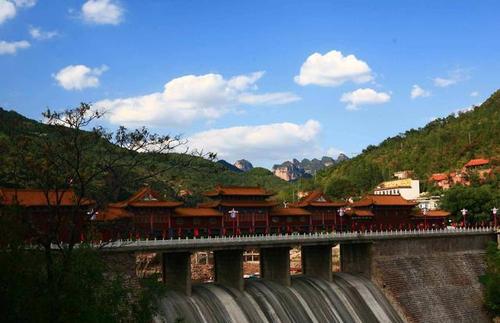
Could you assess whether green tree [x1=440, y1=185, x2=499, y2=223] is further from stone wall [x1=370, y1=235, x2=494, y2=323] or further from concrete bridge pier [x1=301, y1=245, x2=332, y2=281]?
concrete bridge pier [x1=301, y1=245, x2=332, y2=281]

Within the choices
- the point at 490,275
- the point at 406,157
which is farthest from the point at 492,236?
the point at 406,157

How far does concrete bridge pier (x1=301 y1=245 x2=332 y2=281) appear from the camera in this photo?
5584cm

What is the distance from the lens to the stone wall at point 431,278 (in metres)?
56.1

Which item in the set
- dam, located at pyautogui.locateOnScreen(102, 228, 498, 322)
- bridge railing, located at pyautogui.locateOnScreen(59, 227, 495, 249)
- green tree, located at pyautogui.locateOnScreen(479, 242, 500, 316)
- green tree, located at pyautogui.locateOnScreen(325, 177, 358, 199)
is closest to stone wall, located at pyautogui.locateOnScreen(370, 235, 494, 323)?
dam, located at pyautogui.locateOnScreen(102, 228, 498, 322)

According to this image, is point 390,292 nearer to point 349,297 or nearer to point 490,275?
point 349,297

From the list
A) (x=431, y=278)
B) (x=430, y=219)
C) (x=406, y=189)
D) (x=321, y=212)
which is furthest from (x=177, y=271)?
(x=406, y=189)

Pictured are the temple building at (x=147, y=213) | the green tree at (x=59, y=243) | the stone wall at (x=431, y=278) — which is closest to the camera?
the green tree at (x=59, y=243)

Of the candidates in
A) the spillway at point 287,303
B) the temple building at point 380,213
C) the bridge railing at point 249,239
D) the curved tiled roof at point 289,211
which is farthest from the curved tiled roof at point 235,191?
the temple building at point 380,213

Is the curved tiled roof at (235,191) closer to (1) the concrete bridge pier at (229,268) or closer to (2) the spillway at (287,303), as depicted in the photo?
(1) the concrete bridge pier at (229,268)

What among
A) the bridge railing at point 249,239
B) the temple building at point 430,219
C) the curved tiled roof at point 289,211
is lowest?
the bridge railing at point 249,239

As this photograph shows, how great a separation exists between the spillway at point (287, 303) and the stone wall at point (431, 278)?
198 cm

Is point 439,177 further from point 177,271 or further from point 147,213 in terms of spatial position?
point 177,271

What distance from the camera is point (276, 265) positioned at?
2095 inches

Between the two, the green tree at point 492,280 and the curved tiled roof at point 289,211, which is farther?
the curved tiled roof at point 289,211
